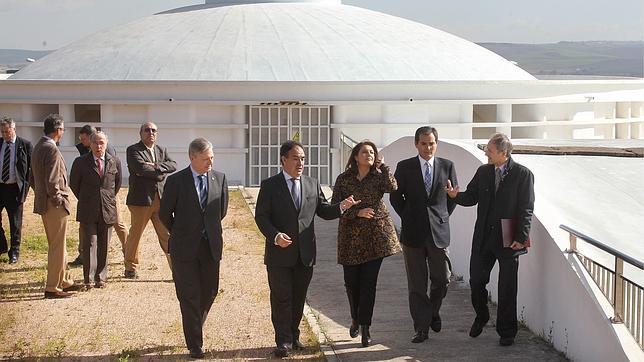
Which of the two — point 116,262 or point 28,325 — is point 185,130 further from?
point 28,325

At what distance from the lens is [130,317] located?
9.99 meters

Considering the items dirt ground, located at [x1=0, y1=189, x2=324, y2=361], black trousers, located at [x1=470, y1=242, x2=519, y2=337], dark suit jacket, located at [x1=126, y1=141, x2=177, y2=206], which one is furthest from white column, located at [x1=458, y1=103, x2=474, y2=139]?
black trousers, located at [x1=470, y1=242, x2=519, y2=337]

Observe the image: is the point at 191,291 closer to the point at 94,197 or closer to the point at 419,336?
the point at 419,336

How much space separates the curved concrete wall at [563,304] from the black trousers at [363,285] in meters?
1.34

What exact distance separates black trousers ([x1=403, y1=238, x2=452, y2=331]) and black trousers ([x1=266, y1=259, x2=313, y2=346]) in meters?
0.90

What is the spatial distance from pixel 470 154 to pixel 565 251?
300 cm

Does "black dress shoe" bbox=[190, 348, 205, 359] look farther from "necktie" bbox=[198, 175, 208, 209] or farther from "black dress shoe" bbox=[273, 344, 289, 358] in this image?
"necktie" bbox=[198, 175, 208, 209]

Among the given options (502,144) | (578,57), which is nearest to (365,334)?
(502,144)

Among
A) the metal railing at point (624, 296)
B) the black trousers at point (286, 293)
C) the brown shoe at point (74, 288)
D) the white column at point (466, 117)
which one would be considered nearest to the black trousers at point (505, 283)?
the metal railing at point (624, 296)

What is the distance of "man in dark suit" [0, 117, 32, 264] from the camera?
12.6 metres

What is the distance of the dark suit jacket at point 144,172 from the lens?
1117cm

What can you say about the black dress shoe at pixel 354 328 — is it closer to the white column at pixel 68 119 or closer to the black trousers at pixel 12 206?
the black trousers at pixel 12 206

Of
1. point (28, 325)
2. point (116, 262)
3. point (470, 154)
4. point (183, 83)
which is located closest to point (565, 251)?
point (470, 154)

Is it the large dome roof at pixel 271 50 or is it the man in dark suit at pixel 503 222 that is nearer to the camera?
the man in dark suit at pixel 503 222
